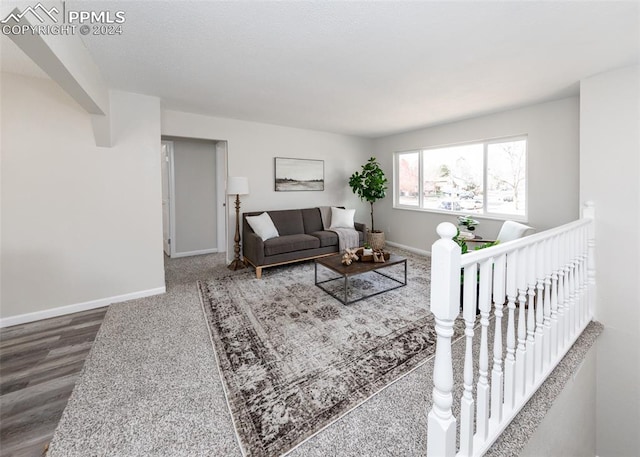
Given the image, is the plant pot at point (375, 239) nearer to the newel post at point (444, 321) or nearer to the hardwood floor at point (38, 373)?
the hardwood floor at point (38, 373)

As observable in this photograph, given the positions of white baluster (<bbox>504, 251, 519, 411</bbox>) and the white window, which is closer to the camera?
white baluster (<bbox>504, 251, 519, 411</bbox>)

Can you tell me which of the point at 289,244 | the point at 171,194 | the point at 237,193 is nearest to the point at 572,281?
the point at 289,244

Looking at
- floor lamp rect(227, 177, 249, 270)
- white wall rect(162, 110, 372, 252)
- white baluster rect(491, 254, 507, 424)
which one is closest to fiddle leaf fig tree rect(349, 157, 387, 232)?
white wall rect(162, 110, 372, 252)

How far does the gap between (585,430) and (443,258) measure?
275 cm

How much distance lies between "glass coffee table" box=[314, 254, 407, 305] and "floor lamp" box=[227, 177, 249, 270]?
4.58 feet

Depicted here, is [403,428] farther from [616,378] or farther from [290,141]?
[290,141]

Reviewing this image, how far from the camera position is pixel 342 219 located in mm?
5047

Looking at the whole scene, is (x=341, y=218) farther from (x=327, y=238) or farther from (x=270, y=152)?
(x=270, y=152)

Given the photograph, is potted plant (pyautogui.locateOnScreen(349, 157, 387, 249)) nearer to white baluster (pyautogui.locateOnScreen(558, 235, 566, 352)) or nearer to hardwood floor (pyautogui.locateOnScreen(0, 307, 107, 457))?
white baluster (pyautogui.locateOnScreen(558, 235, 566, 352))

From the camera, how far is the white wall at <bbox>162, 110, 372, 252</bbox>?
415 centimetres

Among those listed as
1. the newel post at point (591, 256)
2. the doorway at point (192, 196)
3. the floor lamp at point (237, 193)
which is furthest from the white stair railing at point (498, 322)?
the doorway at point (192, 196)

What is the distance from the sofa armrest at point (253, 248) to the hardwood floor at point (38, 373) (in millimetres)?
1777

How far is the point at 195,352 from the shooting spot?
6.98 feet

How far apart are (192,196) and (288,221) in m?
1.99
